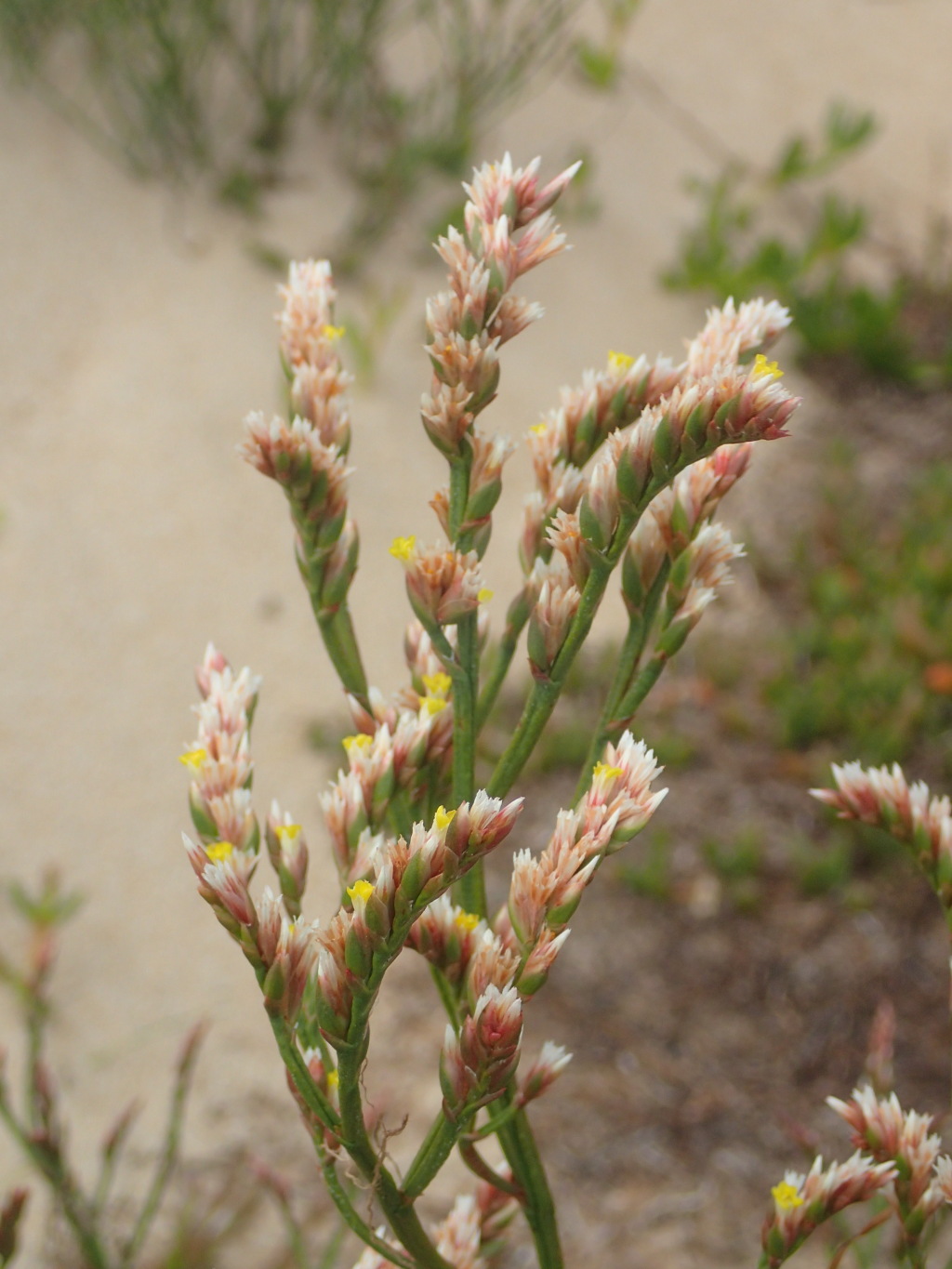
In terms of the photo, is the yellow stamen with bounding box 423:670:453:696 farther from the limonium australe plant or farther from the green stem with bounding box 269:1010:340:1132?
the green stem with bounding box 269:1010:340:1132

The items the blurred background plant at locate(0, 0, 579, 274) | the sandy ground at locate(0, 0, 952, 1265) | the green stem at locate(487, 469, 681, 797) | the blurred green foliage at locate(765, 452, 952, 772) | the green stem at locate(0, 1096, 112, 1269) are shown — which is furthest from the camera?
the blurred background plant at locate(0, 0, 579, 274)

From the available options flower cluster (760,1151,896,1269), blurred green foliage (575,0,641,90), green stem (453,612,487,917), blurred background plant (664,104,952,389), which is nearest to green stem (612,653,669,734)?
green stem (453,612,487,917)

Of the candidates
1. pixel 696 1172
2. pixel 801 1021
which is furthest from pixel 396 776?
pixel 801 1021

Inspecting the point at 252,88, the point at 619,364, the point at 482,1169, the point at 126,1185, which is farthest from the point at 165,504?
the point at 482,1169

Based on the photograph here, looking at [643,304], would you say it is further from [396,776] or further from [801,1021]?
[396,776]

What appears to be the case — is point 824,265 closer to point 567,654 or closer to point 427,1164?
point 567,654

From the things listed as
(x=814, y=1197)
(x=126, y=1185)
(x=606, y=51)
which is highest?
A: (x=606, y=51)
